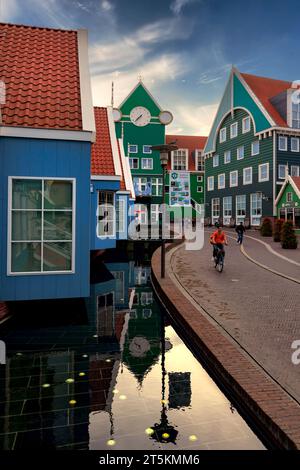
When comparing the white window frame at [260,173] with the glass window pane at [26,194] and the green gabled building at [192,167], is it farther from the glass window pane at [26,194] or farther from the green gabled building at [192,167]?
the glass window pane at [26,194]

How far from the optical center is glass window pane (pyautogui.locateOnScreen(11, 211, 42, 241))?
7.45m

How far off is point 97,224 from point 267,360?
35.9ft

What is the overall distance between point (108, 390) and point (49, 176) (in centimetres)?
478

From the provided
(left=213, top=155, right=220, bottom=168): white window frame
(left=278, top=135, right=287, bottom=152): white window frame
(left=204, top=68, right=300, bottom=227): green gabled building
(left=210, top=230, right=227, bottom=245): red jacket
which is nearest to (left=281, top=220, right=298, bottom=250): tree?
(left=210, top=230, right=227, bottom=245): red jacket

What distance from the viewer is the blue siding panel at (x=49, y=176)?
288 inches

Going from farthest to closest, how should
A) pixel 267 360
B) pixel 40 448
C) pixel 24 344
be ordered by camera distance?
pixel 24 344, pixel 267 360, pixel 40 448

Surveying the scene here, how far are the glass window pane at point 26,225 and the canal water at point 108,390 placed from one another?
6.38 ft

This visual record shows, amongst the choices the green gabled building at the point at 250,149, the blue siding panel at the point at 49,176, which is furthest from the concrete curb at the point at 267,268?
the green gabled building at the point at 250,149

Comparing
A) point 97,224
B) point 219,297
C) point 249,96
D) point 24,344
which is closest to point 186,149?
point 249,96

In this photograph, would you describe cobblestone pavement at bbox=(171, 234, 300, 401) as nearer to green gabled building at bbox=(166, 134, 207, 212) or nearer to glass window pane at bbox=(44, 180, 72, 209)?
glass window pane at bbox=(44, 180, 72, 209)

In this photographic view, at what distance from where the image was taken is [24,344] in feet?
20.5

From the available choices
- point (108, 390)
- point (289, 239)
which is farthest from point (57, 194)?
point (289, 239)

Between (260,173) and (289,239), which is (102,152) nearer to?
(289,239)
